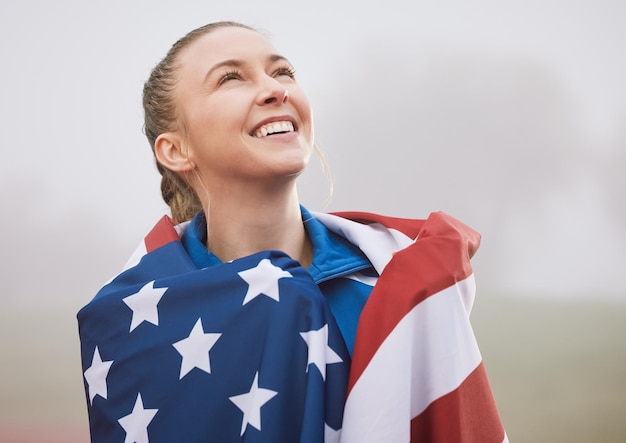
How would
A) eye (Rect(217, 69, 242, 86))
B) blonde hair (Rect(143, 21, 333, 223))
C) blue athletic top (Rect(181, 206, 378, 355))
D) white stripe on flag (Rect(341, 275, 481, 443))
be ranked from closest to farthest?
white stripe on flag (Rect(341, 275, 481, 443)) → blue athletic top (Rect(181, 206, 378, 355)) → eye (Rect(217, 69, 242, 86)) → blonde hair (Rect(143, 21, 333, 223))

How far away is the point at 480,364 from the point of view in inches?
46.6

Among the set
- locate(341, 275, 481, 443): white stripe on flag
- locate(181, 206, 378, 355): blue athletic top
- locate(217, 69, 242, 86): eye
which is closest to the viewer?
locate(341, 275, 481, 443): white stripe on flag

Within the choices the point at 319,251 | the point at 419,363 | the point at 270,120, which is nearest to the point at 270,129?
the point at 270,120

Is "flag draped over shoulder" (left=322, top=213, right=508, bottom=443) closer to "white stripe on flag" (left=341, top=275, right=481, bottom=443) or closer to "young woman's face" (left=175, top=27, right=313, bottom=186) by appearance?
"white stripe on flag" (left=341, top=275, right=481, bottom=443)

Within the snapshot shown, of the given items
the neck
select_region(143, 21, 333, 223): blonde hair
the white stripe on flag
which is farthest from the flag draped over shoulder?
select_region(143, 21, 333, 223): blonde hair

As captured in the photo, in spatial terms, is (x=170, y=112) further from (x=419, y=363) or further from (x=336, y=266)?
(x=419, y=363)

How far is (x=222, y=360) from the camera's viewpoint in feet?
3.85

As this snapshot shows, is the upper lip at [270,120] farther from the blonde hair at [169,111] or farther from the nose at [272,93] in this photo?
the blonde hair at [169,111]

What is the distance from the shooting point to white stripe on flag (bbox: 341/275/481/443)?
1092 millimetres

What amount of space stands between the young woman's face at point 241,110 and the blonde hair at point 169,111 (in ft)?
0.11

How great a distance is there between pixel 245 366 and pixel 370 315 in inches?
9.0

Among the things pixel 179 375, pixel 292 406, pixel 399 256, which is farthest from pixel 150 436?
pixel 399 256

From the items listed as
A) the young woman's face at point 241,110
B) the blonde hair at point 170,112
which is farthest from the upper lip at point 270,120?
the blonde hair at point 170,112

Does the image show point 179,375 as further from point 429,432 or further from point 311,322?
point 429,432
